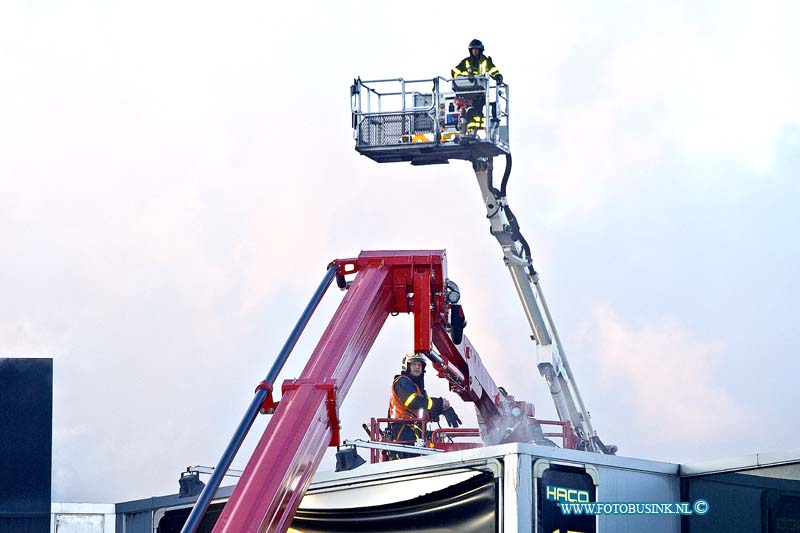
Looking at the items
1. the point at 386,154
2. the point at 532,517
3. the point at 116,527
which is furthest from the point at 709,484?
the point at 116,527

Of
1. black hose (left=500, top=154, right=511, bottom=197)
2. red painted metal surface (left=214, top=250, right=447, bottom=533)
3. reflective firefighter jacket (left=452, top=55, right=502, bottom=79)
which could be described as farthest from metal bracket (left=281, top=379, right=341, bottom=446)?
reflective firefighter jacket (left=452, top=55, right=502, bottom=79)

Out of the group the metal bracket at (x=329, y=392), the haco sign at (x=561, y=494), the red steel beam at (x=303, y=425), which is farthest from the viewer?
the metal bracket at (x=329, y=392)

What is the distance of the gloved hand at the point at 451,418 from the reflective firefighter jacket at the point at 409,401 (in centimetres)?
20

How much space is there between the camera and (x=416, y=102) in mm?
16859

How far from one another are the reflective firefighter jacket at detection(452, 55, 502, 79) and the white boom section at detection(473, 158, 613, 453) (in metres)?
1.08

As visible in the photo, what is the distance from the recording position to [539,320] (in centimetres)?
1936

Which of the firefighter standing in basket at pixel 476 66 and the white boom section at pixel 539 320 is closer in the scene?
the firefighter standing in basket at pixel 476 66

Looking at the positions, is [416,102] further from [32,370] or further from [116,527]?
[32,370]

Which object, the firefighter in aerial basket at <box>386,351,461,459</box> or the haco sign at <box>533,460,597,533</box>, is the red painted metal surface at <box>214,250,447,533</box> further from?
the firefighter in aerial basket at <box>386,351,461,459</box>

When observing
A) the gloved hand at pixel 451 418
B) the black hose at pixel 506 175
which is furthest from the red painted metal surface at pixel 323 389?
the black hose at pixel 506 175

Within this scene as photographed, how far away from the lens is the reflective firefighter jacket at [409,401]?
1680 cm

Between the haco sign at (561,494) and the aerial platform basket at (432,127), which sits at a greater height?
the aerial platform basket at (432,127)

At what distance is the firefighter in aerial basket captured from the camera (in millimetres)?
16703

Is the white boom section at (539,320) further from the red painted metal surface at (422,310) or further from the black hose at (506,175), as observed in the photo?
the red painted metal surface at (422,310)
